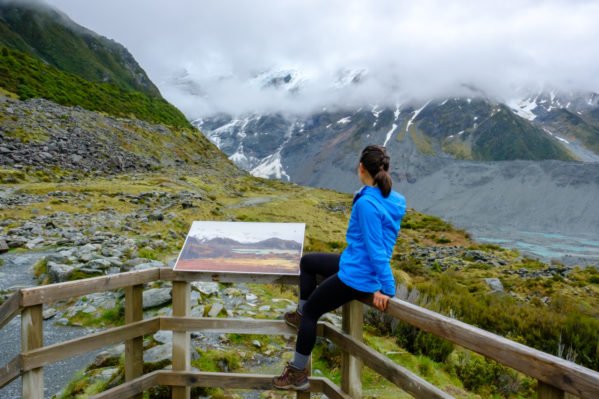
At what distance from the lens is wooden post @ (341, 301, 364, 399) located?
3.39 metres

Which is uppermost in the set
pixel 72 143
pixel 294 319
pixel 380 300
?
pixel 72 143

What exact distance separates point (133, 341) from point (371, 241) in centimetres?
271

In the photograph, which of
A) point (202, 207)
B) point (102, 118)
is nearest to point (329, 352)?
point (202, 207)

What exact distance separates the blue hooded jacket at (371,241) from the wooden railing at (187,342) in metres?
0.27

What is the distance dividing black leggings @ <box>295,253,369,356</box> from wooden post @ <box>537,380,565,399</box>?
1413mm

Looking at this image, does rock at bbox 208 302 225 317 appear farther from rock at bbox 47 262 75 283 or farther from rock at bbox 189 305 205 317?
rock at bbox 47 262 75 283

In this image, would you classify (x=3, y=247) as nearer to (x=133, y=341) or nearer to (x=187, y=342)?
(x=133, y=341)

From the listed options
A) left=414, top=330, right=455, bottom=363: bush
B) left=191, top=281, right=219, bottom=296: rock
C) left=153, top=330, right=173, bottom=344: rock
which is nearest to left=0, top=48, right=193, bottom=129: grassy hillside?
left=191, top=281, right=219, bottom=296: rock

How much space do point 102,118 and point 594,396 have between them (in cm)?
5197

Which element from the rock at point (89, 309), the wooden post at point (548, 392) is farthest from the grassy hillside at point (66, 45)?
the wooden post at point (548, 392)

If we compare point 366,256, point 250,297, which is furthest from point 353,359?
point 250,297

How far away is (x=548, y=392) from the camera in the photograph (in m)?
1.92

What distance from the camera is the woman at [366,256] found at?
2.90 metres

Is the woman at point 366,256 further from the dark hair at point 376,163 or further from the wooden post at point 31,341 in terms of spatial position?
the wooden post at point 31,341
